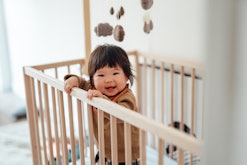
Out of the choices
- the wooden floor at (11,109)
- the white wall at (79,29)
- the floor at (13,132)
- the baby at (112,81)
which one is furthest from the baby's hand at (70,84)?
the wooden floor at (11,109)

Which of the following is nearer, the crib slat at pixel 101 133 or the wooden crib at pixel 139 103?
the crib slat at pixel 101 133

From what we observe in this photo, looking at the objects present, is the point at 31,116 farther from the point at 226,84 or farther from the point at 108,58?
the point at 226,84

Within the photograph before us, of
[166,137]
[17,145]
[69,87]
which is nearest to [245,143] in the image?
[166,137]

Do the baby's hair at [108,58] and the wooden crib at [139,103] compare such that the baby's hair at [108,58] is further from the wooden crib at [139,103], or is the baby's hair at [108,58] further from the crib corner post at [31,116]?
the crib corner post at [31,116]

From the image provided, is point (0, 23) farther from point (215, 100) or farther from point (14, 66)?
point (215, 100)

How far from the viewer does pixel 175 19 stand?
5.51 feet

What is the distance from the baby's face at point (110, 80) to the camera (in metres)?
1.29

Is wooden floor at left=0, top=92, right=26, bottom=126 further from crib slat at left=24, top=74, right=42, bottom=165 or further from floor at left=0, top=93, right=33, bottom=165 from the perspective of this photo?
crib slat at left=24, top=74, right=42, bottom=165

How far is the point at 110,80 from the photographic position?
1293 mm

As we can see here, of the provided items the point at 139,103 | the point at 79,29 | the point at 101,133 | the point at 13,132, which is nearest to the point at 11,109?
the point at 13,132

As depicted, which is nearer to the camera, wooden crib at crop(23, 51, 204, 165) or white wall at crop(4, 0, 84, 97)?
wooden crib at crop(23, 51, 204, 165)

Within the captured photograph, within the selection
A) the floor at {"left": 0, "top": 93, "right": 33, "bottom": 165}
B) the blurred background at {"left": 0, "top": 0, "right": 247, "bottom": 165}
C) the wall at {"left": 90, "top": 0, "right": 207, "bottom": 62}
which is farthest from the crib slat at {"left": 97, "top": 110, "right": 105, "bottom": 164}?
the floor at {"left": 0, "top": 93, "right": 33, "bottom": 165}

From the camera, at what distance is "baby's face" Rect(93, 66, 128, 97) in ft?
4.24

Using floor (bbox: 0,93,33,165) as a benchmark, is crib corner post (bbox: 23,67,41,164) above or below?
above
